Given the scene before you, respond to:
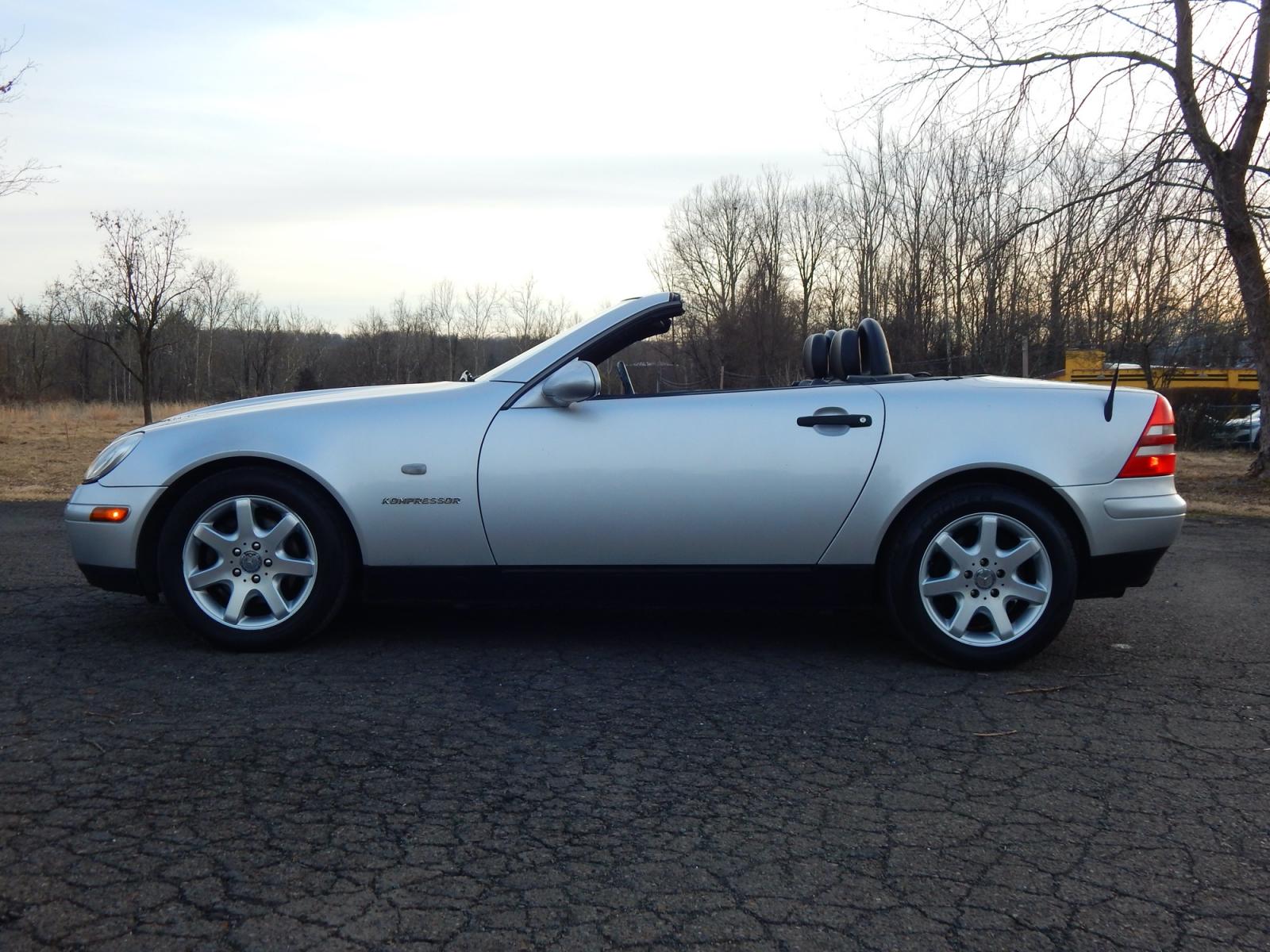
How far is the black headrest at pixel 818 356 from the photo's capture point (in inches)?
195

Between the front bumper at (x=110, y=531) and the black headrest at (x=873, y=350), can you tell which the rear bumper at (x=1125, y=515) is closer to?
the black headrest at (x=873, y=350)

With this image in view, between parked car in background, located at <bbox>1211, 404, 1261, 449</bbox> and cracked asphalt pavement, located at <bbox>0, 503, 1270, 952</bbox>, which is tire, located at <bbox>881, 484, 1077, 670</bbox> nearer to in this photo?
cracked asphalt pavement, located at <bbox>0, 503, 1270, 952</bbox>

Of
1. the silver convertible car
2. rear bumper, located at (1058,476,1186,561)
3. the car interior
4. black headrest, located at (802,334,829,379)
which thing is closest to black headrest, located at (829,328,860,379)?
the car interior

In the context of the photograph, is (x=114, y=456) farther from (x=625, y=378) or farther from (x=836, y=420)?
(x=836, y=420)

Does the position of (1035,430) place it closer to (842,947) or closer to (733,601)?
(733,601)

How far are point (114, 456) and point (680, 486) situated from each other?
2.33 meters

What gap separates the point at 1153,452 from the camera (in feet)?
14.1

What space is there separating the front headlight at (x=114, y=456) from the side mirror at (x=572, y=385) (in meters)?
1.72

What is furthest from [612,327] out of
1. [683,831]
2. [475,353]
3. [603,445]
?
[475,353]

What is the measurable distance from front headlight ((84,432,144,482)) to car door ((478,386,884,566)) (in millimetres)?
1489

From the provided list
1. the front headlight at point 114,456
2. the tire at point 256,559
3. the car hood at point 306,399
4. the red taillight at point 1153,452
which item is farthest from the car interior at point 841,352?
the front headlight at point 114,456

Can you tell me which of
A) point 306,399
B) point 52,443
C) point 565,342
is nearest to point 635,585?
point 565,342

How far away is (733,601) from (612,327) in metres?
1.26

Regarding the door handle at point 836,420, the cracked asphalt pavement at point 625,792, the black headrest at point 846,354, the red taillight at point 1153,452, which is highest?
the black headrest at point 846,354
